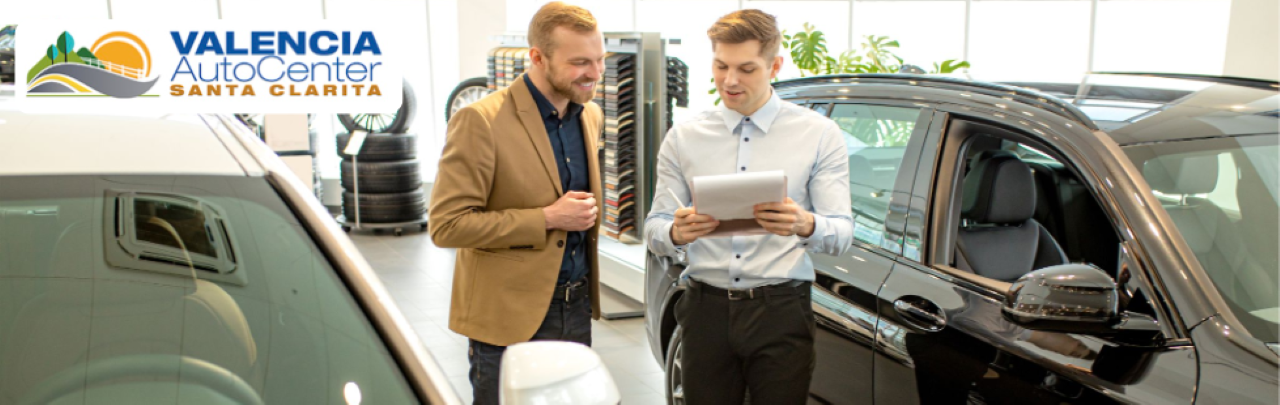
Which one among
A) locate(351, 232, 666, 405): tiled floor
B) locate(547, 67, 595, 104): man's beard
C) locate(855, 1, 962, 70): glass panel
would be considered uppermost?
locate(855, 1, 962, 70): glass panel

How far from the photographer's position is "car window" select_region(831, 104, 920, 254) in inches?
97.3

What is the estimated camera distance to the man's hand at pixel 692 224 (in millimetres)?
1963

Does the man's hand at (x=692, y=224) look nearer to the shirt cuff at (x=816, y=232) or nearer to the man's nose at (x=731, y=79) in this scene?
the shirt cuff at (x=816, y=232)

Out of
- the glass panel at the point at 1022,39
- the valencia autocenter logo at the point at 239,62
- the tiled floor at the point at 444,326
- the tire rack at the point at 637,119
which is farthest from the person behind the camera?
the glass panel at the point at 1022,39

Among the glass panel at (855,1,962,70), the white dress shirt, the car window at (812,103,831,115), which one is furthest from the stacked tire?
the white dress shirt

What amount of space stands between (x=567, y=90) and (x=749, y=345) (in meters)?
0.72

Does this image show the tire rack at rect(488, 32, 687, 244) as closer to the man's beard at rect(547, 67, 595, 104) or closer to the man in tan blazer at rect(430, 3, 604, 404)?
the man in tan blazer at rect(430, 3, 604, 404)

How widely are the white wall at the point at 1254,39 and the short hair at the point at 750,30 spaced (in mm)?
5040

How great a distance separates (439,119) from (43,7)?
3890mm

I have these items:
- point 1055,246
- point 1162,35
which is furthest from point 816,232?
point 1162,35

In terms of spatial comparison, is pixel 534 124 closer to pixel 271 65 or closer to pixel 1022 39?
pixel 271 65

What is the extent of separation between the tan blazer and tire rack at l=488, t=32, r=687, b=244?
3.04m

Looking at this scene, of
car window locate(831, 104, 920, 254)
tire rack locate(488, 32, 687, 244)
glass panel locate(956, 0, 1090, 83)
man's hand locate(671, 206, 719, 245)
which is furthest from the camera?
glass panel locate(956, 0, 1090, 83)

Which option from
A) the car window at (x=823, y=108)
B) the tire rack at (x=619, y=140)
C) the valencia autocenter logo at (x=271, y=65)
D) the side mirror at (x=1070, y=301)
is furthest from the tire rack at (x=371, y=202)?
the side mirror at (x=1070, y=301)
